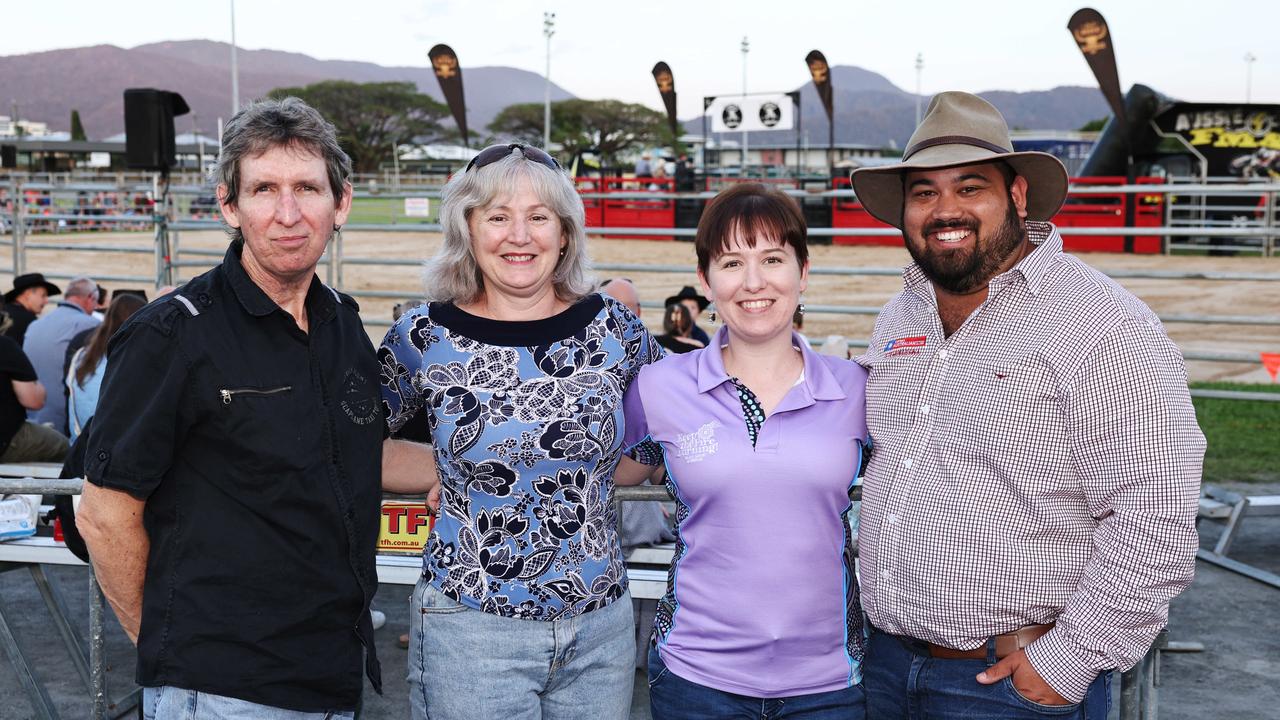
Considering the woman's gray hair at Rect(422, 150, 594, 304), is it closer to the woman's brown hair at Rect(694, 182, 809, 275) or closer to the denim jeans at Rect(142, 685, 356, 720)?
the woman's brown hair at Rect(694, 182, 809, 275)

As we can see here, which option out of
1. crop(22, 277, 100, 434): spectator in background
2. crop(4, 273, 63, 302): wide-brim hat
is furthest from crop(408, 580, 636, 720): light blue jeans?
crop(4, 273, 63, 302): wide-brim hat

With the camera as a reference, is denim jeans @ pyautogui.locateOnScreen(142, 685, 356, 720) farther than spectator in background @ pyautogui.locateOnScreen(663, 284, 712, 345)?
No

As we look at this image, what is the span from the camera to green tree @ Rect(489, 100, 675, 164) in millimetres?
105750

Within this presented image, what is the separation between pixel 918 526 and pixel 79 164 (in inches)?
3696

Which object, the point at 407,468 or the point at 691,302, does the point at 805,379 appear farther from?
the point at 691,302

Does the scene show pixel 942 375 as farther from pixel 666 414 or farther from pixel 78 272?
pixel 78 272

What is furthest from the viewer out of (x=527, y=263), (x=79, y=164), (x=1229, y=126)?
(x=79, y=164)

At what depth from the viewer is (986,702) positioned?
2.26 meters

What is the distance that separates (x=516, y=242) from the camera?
2.43 m

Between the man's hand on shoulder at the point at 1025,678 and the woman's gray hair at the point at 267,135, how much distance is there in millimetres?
1700

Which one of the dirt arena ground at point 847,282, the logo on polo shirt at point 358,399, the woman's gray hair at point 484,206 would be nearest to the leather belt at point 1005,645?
the woman's gray hair at point 484,206

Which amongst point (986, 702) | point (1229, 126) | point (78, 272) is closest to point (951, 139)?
point (986, 702)

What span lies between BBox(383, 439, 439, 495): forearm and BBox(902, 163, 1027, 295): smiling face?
124cm

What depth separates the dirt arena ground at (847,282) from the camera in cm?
1499
